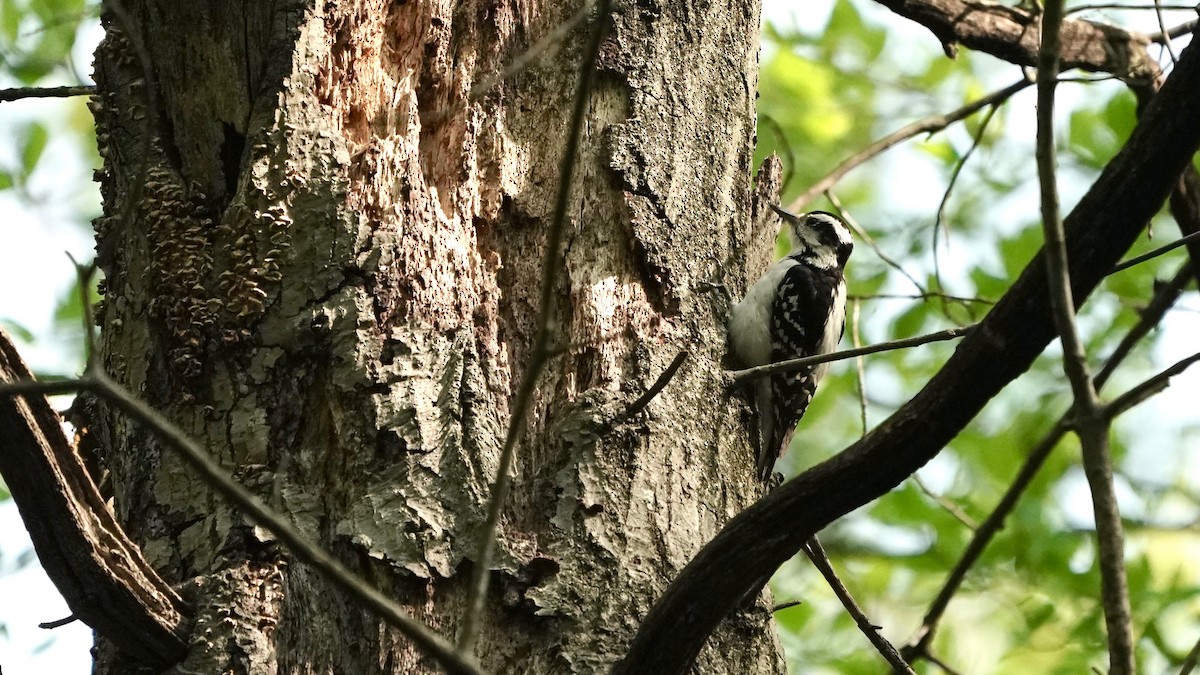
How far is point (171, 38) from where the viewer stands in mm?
2902

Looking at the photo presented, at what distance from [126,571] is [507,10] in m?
1.84

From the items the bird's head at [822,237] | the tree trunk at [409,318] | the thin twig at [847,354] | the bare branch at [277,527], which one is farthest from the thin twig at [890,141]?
the bare branch at [277,527]

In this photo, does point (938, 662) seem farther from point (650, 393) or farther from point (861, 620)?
point (650, 393)

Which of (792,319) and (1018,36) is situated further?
(792,319)

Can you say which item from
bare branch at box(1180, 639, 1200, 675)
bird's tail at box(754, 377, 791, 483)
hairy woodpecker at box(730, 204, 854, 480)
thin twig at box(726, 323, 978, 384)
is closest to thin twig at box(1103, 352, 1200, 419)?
thin twig at box(726, 323, 978, 384)

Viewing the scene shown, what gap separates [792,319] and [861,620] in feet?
7.69

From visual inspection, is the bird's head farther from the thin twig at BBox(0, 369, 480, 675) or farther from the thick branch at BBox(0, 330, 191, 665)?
the thin twig at BBox(0, 369, 480, 675)

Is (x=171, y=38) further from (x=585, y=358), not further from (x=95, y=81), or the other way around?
(x=585, y=358)

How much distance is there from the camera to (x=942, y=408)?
6.50 ft

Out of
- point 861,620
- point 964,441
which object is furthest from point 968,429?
point 861,620

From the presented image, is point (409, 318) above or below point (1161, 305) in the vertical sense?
below

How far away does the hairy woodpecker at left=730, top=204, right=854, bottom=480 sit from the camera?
3.76m

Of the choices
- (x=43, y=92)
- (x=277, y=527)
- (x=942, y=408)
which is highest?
(x=43, y=92)

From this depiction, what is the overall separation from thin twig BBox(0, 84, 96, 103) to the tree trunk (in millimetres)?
164
